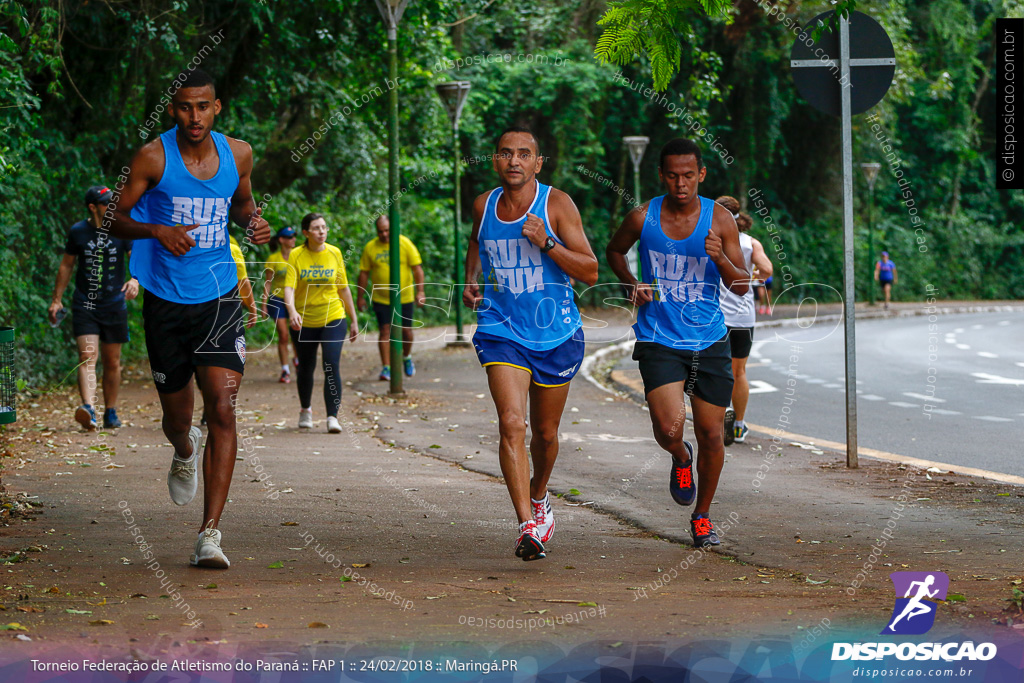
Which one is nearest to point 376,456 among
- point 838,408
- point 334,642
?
point 334,642

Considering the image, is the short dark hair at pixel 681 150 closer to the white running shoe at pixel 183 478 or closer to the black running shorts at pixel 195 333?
the black running shorts at pixel 195 333

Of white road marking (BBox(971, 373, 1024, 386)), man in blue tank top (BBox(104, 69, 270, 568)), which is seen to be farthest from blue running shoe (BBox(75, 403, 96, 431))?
white road marking (BBox(971, 373, 1024, 386))

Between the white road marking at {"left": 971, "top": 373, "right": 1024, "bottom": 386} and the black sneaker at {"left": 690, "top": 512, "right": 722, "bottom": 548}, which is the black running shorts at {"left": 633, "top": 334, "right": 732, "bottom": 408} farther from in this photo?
the white road marking at {"left": 971, "top": 373, "right": 1024, "bottom": 386}

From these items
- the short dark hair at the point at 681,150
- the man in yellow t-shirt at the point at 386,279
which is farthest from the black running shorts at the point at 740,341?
the man in yellow t-shirt at the point at 386,279

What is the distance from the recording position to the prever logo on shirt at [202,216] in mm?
5535

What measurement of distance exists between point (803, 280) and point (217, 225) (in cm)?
3665

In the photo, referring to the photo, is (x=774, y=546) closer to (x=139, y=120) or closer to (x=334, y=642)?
(x=334, y=642)

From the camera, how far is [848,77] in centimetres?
834

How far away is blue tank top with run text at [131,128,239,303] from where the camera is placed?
5520mm

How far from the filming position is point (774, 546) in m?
5.93

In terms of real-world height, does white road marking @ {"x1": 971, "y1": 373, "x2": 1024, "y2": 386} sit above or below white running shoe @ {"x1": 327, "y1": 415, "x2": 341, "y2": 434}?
below

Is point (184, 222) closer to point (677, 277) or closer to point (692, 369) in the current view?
point (677, 277)

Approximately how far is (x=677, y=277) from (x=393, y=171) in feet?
25.0

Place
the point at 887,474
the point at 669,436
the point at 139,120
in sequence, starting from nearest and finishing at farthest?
the point at 669,436
the point at 887,474
the point at 139,120
